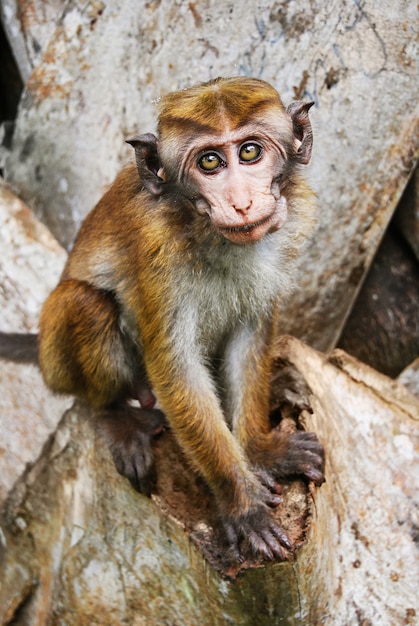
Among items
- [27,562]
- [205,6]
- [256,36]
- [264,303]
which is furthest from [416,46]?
[27,562]

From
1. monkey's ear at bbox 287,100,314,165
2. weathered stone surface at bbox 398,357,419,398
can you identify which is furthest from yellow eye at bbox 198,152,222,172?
weathered stone surface at bbox 398,357,419,398

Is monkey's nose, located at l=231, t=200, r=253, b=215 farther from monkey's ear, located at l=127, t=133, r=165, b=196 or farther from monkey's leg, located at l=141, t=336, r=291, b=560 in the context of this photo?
monkey's leg, located at l=141, t=336, r=291, b=560

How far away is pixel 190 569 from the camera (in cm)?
438

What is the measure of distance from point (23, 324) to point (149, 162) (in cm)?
266

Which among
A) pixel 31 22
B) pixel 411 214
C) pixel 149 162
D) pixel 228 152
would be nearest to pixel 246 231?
pixel 228 152

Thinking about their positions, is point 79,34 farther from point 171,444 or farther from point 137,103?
point 171,444

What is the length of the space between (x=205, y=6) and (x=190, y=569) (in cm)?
393

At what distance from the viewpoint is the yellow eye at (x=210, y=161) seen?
3.77 meters

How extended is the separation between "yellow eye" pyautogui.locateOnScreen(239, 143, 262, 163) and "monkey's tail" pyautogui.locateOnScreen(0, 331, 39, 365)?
2.56 m

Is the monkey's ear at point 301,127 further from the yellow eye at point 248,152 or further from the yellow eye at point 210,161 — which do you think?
the yellow eye at point 210,161

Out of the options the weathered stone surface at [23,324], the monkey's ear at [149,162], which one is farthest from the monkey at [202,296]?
the weathered stone surface at [23,324]

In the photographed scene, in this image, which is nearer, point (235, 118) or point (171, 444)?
point (235, 118)

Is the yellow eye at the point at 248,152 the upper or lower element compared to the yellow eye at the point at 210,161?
upper

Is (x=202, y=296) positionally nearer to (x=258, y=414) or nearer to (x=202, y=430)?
(x=202, y=430)
